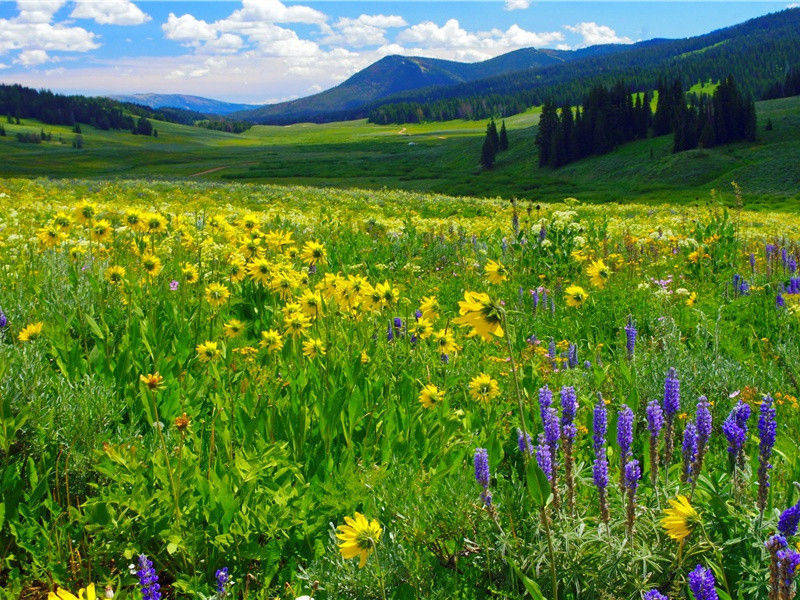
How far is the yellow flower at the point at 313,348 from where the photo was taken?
160 inches

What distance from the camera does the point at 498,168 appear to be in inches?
4528

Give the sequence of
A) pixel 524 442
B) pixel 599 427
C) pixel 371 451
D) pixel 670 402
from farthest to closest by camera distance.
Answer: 1. pixel 371 451
2. pixel 670 402
3. pixel 599 427
4. pixel 524 442

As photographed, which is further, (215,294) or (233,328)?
(215,294)

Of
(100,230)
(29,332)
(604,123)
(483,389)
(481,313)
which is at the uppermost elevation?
(604,123)

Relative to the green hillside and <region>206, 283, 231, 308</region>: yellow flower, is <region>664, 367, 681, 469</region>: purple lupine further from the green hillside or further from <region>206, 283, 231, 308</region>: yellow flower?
the green hillside

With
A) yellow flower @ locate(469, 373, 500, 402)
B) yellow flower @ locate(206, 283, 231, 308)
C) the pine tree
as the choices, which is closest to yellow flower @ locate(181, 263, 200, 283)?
yellow flower @ locate(206, 283, 231, 308)

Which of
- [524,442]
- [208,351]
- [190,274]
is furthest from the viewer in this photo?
[190,274]

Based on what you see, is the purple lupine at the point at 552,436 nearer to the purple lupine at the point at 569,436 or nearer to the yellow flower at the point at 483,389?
the purple lupine at the point at 569,436

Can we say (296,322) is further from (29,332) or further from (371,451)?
(29,332)

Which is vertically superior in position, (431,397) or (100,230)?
(100,230)

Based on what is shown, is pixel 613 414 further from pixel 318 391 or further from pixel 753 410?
pixel 318 391

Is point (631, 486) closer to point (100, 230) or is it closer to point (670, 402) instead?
point (670, 402)

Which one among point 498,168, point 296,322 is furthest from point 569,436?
point 498,168

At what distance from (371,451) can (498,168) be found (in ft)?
384
